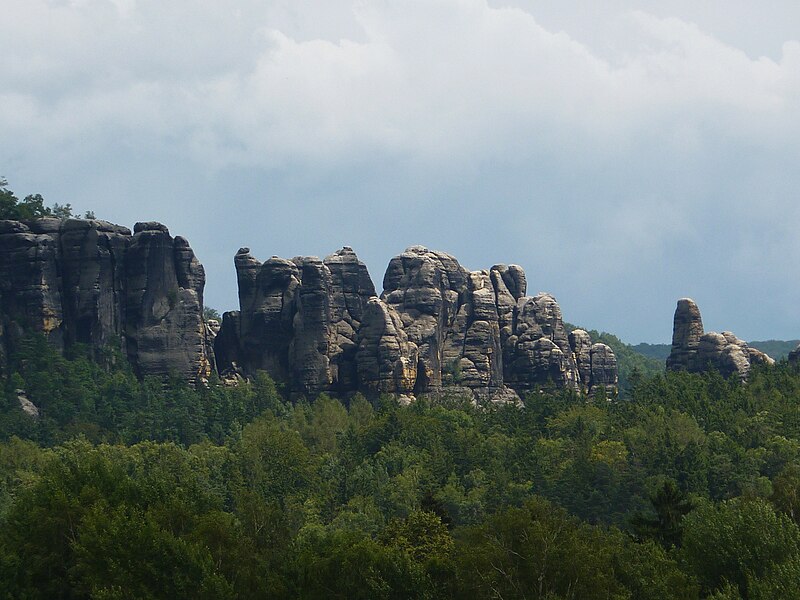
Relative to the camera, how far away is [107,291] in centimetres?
15175

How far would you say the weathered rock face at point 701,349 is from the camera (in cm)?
16962

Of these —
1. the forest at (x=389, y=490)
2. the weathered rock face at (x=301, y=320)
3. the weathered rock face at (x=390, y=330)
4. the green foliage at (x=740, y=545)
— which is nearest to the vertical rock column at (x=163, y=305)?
the forest at (x=389, y=490)

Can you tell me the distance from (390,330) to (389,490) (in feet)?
124

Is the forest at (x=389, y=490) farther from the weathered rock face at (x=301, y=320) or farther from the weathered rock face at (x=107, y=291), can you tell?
the weathered rock face at (x=301, y=320)

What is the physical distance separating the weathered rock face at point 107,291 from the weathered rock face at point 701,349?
5393 cm

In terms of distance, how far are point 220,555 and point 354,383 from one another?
81.9 metres

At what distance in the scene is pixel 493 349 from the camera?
538ft

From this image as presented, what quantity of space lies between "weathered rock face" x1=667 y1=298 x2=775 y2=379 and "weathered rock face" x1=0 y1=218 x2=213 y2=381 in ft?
177

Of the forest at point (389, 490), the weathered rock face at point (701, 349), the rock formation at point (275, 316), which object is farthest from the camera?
the weathered rock face at point (701, 349)

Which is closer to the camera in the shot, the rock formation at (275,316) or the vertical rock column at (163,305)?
the rock formation at (275,316)

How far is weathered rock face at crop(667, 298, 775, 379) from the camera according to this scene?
16962cm

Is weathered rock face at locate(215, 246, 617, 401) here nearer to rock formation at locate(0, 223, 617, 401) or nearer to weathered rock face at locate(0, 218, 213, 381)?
rock formation at locate(0, 223, 617, 401)

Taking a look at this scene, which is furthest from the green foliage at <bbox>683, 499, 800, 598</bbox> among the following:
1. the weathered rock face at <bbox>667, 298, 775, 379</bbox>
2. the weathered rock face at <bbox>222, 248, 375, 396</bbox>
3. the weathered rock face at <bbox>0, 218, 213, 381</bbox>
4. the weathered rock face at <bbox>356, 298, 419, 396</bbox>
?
the weathered rock face at <bbox>667, 298, 775, 379</bbox>

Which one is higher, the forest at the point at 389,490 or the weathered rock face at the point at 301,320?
the weathered rock face at the point at 301,320
